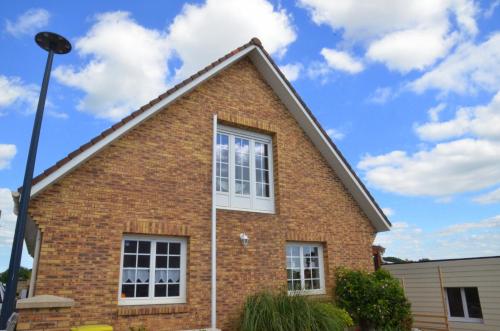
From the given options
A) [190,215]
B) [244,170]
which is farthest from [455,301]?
[190,215]

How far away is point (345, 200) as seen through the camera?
13398mm

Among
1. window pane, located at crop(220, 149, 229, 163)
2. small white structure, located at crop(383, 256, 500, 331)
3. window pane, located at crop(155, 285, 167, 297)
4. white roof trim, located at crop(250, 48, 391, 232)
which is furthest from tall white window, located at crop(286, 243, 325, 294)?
small white structure, located at crop(383, 256, 500, 331)

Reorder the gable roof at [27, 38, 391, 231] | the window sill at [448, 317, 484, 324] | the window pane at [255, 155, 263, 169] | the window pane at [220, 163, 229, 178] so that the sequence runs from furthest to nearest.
→ the window sill at [448, 317, 484, 324], the window pane at [255, 155, 263, 169], the window pane at [220, 163, 229, 178], the gable roof at [27, 38, 391, 231]

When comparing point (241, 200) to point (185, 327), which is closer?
point (185, 327)

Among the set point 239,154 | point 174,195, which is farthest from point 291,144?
point 174,195

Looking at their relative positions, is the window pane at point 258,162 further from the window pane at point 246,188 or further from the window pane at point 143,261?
the window pane at point 143,261

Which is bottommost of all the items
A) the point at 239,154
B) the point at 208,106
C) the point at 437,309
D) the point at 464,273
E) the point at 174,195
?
the point at 437,309

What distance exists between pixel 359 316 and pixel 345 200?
3.72 meters

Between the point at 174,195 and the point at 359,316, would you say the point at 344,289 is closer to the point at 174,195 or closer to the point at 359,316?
the point at 359,316

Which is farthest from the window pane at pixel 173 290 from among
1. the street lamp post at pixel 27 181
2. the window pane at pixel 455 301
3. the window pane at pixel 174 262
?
the window pane at pixel 455 301

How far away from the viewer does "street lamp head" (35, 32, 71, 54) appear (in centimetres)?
656

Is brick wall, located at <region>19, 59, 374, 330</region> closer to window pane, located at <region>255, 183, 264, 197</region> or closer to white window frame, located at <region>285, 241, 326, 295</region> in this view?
white window frame, located at <region>285, 241, 326, 295</region>

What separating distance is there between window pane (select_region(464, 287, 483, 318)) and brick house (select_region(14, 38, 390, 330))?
16.7 feet

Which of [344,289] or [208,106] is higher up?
[208,106]
